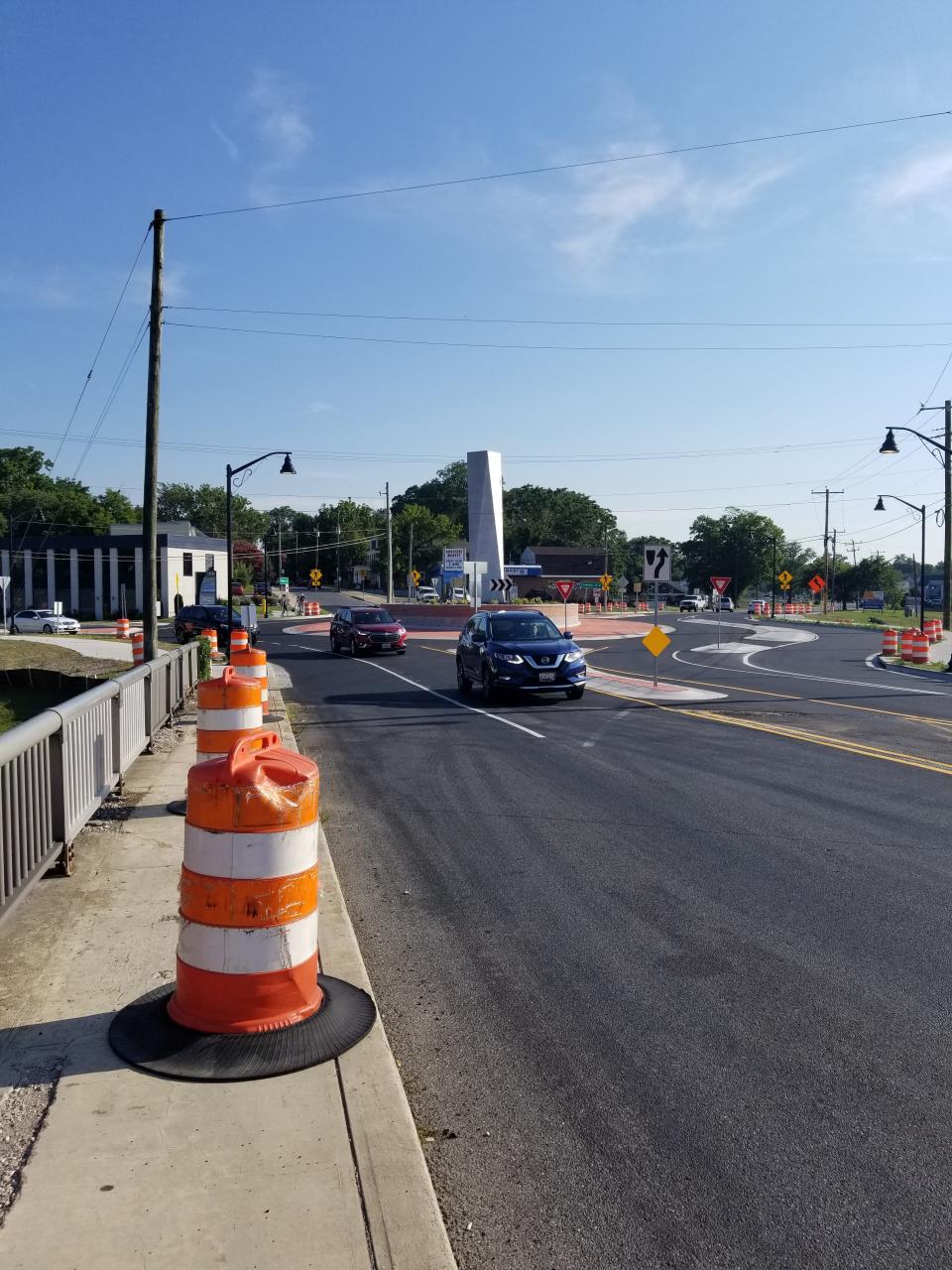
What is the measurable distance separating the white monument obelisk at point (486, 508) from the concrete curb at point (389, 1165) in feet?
176

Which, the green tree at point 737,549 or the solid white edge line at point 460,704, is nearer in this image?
the solid white edge line at point 460,704

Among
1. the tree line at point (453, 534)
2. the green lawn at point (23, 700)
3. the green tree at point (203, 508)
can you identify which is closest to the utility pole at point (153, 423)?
the green lawn at point (23, 700)

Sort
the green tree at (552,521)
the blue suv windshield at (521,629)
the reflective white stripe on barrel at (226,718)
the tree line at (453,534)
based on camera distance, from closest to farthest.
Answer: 1. the reflective white stripe on barrel at (226,718)
2. the blue suv windshield at (521,629)
3. the tree line at (453,534)
4. the green tree at (552,521)

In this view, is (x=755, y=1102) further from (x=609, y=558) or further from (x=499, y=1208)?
(x=609, y=558)

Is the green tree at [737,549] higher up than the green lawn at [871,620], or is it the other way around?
the green tree at [737,549]

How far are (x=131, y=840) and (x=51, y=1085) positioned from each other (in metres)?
4.28

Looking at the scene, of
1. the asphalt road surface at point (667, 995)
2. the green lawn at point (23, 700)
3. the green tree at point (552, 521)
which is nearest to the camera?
the asphalt road surface at point (667, 995)

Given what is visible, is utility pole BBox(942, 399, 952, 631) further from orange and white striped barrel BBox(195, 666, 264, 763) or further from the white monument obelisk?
orange and white striped barrel BBox(195, 666, 264, 763)

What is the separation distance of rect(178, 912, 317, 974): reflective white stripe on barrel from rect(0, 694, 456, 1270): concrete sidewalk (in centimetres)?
50

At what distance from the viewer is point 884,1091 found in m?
4.28

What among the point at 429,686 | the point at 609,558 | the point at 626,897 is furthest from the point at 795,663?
the point at 609,558

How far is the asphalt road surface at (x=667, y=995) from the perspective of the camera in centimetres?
346

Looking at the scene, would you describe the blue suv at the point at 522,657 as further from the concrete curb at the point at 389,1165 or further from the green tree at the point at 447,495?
the green tree at the point at 447,495

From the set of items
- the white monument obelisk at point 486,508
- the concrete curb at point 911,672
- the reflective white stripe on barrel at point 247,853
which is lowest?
the concrete curb at point 911,672
